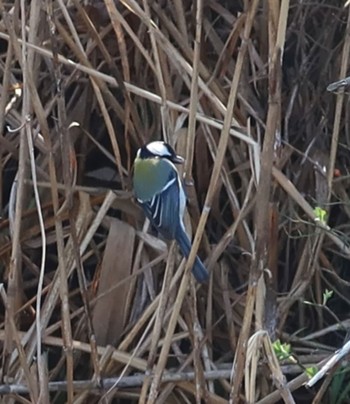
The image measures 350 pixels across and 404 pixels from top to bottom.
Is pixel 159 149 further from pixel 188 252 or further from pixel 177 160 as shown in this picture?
pixel 188 252

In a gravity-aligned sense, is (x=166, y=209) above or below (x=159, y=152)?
below

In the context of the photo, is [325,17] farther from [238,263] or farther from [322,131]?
[238,263]

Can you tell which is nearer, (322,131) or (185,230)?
(185,230)

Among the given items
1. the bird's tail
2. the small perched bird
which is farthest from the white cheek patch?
the bird's tail

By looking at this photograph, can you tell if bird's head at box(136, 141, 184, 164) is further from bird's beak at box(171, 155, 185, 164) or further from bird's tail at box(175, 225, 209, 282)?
bird's tail at box(175, 225, 209, 282)

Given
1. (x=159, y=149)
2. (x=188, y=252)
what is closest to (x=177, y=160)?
(x=159, y=149)

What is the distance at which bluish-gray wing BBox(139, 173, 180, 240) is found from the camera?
173 cm

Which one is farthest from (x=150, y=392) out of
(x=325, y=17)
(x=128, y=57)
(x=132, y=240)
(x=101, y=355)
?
(x=325, y=17)

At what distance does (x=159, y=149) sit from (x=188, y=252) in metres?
0.19

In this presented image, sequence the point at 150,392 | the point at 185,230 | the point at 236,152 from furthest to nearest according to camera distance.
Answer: the point at 236,152 < the point at 185,230 < the point at 150,392

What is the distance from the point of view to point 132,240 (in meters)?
1.89

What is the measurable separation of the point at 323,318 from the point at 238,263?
19cm

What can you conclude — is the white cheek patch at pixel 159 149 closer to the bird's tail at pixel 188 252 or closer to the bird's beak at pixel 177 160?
the bird's beak at pixel 177 160

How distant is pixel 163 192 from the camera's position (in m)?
1.81
